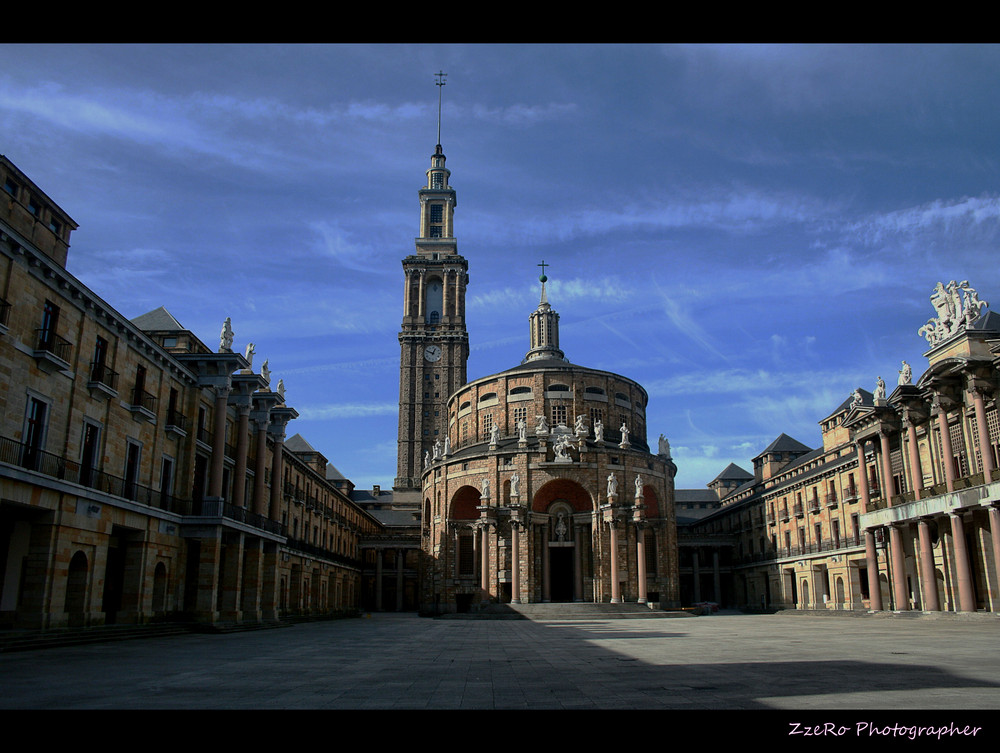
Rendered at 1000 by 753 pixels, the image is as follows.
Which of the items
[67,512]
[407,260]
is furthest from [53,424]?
[407,260]

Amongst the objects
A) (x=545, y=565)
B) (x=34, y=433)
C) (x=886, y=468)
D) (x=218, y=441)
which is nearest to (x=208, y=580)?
(x=218, y=441)

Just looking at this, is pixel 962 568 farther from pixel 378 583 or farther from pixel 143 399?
pixel 378 583

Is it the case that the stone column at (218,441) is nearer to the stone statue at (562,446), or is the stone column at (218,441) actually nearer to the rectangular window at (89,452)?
the rectangular window at (89,452)

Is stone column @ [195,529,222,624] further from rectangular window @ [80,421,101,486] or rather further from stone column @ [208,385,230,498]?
rectangular window @ [80,421,101,486]

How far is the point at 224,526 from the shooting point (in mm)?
31797

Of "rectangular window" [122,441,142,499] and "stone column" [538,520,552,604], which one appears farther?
"stone column" [538,520,552,604]

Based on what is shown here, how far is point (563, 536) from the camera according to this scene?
55.3 meters

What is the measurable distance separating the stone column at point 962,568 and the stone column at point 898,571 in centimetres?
569

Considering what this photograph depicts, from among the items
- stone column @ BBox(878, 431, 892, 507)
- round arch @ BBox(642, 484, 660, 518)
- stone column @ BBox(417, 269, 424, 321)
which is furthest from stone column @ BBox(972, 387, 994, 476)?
stone column @ BBox(417, 269, 424, 321)

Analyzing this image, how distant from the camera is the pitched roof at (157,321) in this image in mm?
34531

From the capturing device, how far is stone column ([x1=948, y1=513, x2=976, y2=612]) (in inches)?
1309

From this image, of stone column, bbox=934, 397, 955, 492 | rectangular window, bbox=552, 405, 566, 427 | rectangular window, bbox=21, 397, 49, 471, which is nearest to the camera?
rectangular window, bbox=21, 397, 49, 471

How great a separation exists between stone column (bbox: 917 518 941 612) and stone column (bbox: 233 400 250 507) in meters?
32.9
